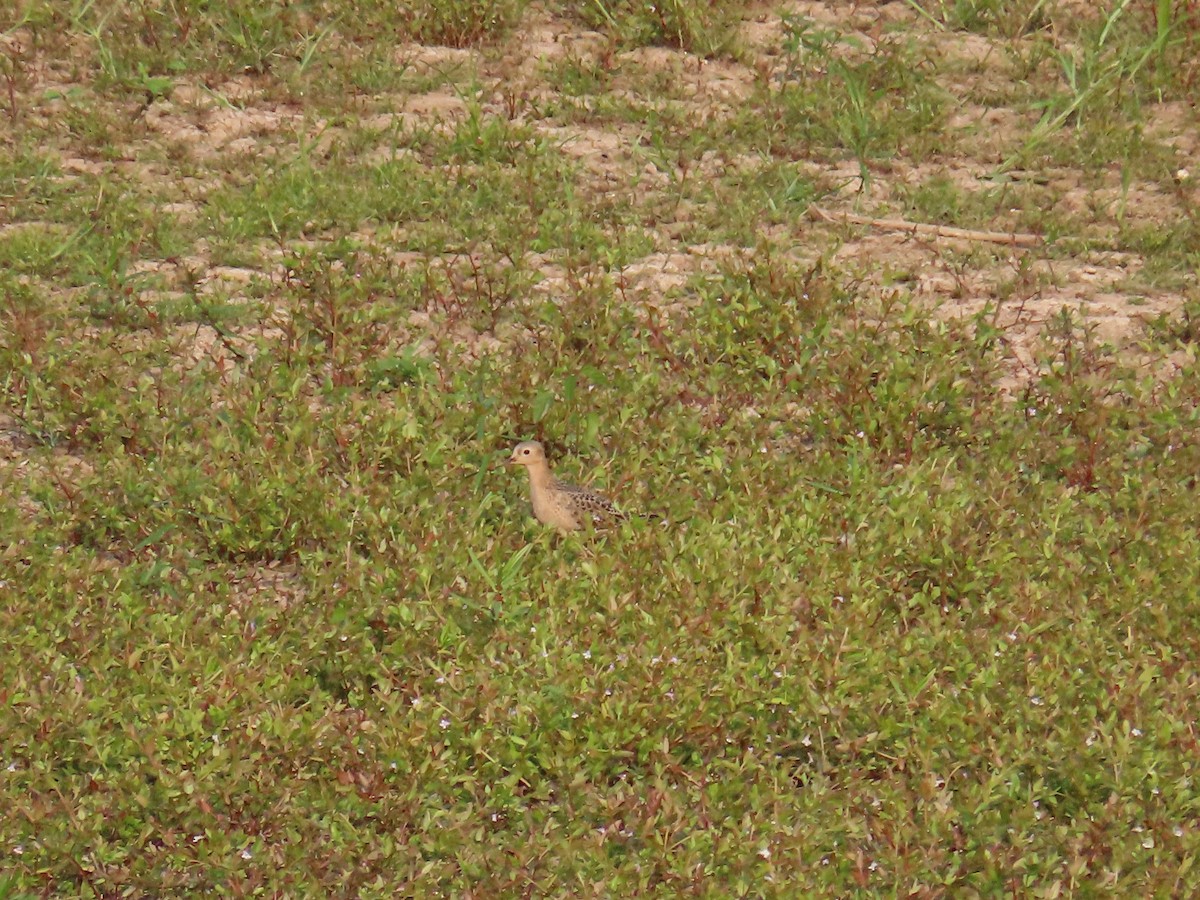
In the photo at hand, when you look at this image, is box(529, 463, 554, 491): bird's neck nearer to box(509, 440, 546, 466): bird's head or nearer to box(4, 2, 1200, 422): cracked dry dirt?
box(509, 440, 546, 466): bird's head

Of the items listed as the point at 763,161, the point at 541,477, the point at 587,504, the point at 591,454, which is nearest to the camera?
the point at 587,504

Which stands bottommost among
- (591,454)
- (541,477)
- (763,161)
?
(591,454)

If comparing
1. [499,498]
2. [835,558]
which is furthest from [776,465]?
[499,498]

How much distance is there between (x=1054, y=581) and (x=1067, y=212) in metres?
3.29

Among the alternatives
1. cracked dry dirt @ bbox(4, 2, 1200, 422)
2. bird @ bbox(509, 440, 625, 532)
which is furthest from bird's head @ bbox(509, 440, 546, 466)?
cracked dry dirt @ bbox(4, 2, 1200, 422)

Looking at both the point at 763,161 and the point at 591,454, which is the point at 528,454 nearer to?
the point at 591,454

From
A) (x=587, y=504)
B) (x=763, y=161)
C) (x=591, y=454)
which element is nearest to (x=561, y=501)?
(x=587, y=504)

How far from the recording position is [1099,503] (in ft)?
24.0

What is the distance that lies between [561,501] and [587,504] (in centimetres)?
11

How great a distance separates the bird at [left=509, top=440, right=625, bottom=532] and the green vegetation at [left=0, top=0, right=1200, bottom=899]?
115mm

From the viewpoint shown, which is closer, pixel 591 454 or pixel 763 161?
pixel 591 454

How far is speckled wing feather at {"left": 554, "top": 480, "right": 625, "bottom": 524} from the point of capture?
279 inches

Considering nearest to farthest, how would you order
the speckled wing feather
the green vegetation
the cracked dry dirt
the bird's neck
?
the green vegetation
the speckled wing feather
the bird's neck
the cracked dry dirt

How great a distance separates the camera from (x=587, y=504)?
7.09 m
